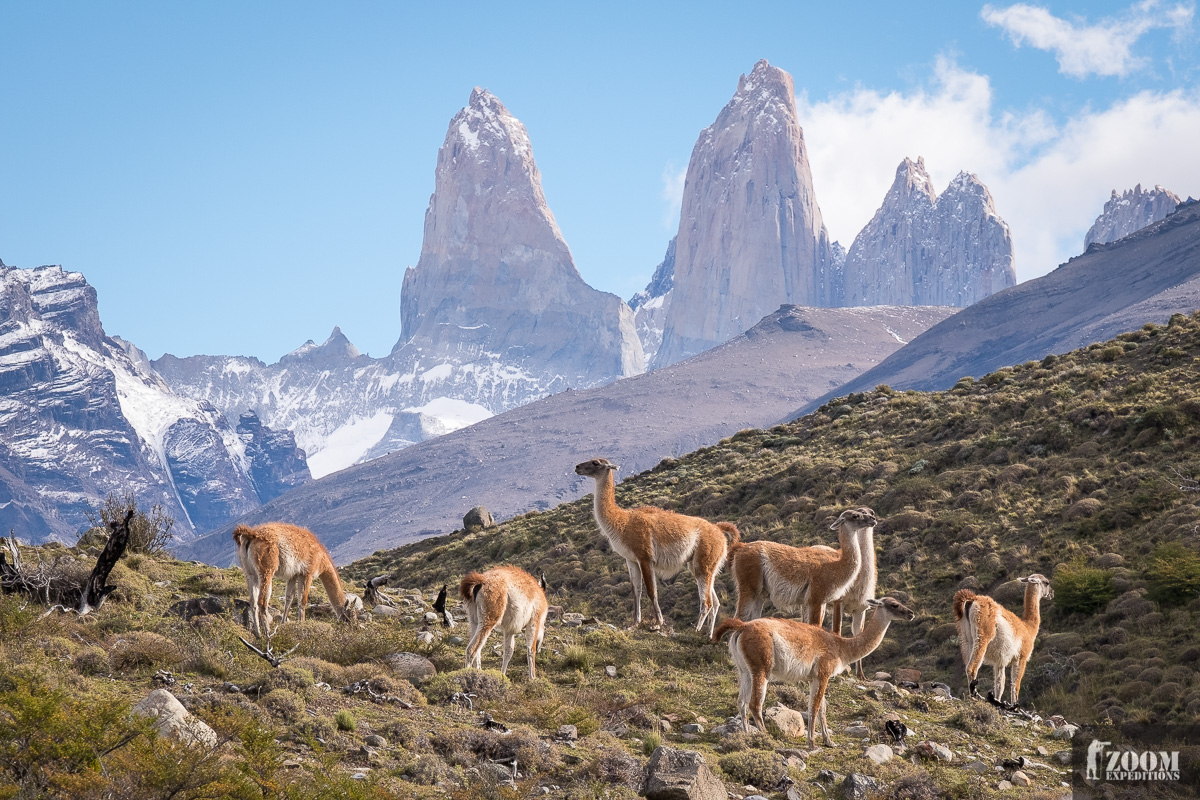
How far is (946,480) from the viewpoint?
83.9 feet

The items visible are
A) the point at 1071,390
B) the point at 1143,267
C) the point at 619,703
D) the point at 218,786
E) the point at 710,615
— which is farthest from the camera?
the point at 1143,267

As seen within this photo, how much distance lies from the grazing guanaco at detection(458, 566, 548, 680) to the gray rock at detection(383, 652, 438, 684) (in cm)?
55

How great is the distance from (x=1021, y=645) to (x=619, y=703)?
6218 millimetres

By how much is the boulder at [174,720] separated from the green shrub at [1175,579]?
48.4ft

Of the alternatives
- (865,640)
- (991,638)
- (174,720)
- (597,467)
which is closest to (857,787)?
(865,640)

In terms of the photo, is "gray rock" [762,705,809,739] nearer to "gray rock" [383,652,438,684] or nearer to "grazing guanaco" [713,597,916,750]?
"grazing guanaco" [713,597,916,750]

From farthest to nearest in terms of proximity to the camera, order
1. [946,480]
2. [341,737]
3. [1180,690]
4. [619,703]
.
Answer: [946,480] → [1180,690] → [619,703] → [341,737]

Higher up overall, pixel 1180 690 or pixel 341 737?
pixel 341 737

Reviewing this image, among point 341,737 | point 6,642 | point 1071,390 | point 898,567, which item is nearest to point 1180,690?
point 898,567

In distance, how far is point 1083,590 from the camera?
1688 cm

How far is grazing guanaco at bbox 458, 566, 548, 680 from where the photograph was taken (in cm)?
1188

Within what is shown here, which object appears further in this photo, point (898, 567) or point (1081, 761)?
point (898, 567)

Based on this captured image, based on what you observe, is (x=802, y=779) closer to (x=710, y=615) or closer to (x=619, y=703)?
(x=619, y=703)

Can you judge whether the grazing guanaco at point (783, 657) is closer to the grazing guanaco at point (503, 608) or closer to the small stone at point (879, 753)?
the small stone at point (879, 753)
